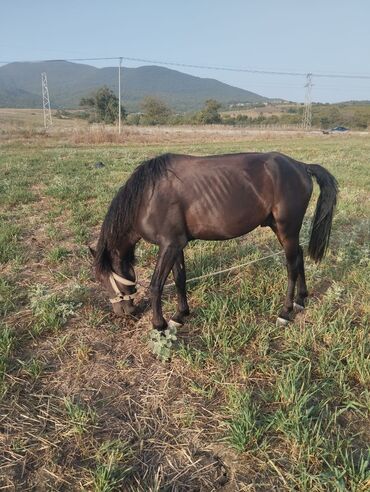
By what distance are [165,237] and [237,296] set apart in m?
1.21

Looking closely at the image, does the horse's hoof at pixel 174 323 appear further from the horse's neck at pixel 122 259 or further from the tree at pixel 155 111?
the tree at pixel 155 111

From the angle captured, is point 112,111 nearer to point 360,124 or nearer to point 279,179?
point 360,124

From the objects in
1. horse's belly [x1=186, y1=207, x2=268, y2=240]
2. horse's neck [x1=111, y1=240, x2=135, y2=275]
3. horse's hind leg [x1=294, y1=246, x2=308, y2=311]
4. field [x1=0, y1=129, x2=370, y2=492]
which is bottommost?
field [x1=0, y1=129, x2=370, y2=492]

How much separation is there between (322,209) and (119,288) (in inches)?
96.9

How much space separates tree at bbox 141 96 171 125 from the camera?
229ft

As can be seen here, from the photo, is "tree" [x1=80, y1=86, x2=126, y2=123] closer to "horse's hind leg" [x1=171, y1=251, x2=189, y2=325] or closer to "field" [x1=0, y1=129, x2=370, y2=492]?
"field" [x1=0, y1=129, x2=370, y2=492]

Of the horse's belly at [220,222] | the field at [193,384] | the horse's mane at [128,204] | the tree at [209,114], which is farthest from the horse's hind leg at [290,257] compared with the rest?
the tree at [209,114]

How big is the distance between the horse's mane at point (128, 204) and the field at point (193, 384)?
35.1 inches

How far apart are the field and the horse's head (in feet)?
0.60

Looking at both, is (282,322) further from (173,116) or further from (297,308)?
(173,116)

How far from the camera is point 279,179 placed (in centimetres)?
389

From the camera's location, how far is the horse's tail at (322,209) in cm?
429

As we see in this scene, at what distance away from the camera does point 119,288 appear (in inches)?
153

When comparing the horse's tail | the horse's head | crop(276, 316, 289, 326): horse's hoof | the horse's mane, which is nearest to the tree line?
Answer: the horse's tail
